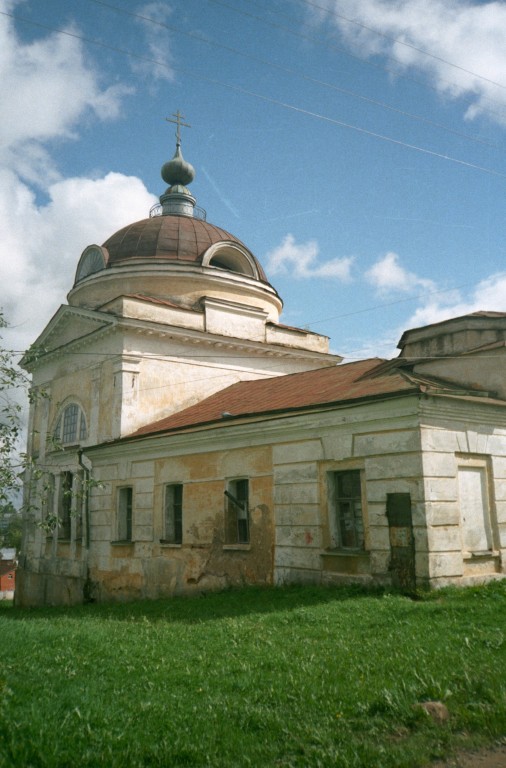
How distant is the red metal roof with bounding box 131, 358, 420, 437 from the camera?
12501 millimetres

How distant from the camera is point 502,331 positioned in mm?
13656

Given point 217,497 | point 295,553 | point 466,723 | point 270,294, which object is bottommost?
point 466,723

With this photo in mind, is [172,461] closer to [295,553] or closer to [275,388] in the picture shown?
[275,388]

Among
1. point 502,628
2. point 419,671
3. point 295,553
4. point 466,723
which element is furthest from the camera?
point 295,553

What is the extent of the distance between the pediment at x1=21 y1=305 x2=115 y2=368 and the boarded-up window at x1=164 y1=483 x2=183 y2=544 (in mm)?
6089

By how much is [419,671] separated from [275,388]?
456 inches

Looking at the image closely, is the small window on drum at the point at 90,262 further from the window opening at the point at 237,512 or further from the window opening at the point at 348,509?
the window opening at the point at 348,509

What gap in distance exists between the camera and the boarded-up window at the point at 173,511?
16125 millimetres

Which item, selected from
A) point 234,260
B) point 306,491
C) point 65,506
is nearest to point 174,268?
point 234,260

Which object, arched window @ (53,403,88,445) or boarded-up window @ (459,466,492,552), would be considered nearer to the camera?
boarded-up window @ (459,466,492,552)

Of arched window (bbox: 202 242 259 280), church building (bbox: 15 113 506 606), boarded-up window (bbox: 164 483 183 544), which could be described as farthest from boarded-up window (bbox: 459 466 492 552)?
arched window (bbox: 202 242 259 280)

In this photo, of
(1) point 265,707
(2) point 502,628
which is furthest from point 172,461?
(1) point 265,707

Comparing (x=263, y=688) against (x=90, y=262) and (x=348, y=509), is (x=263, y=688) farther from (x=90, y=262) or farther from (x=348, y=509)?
(x=90, y=262)

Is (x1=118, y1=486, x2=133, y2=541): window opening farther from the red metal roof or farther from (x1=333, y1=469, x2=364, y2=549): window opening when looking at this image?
(x1=333, y1=469, x2=364, y2=549): window opening
